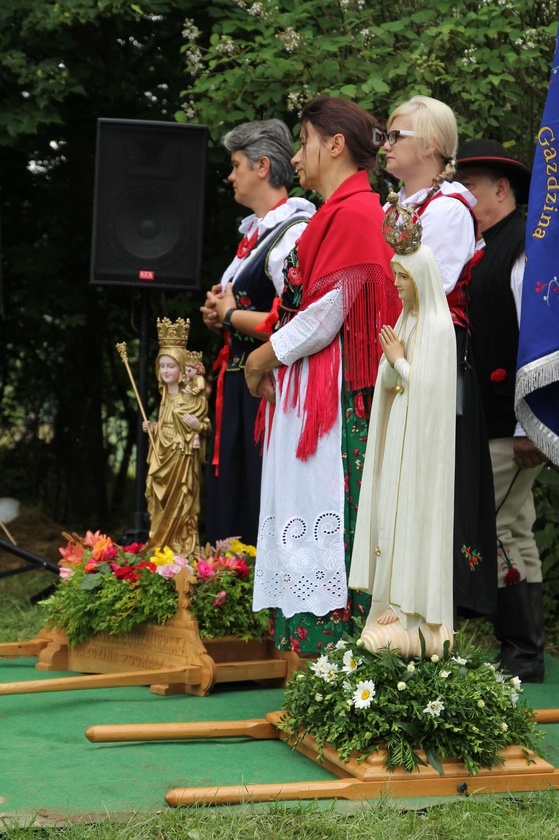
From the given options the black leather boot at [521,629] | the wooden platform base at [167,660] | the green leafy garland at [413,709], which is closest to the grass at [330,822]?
the green leafy garland at [413,709]

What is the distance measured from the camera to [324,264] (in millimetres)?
3750

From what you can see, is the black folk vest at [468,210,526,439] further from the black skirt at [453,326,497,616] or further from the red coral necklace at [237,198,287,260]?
the red coral necklace at [237,198,287,260]

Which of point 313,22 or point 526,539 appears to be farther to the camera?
point 313,22

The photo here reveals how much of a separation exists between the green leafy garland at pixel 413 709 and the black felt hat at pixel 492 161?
203cm

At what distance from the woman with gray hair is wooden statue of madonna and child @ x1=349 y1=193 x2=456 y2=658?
1344 mm

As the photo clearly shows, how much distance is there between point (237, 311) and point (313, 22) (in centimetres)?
219

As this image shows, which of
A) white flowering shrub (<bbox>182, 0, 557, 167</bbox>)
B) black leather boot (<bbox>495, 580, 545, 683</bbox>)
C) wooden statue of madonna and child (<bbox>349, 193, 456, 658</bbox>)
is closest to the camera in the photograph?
wooden statue of madonna and child (<bbox>349, 193, 456, 658</bbox>)

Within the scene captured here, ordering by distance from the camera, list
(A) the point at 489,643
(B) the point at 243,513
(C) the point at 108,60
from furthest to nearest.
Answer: (C) the point at 108,60 → (A) the point at 489,643 → (B) the point at 243,513

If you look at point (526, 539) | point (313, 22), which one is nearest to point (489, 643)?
point (526, 539)

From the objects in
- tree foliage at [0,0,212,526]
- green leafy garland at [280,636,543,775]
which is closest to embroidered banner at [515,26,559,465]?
Result: green leafy garland at [280,636,543,775]

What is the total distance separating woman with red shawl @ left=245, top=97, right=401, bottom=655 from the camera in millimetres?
3729

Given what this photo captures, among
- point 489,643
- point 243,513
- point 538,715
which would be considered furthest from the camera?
point 489,643

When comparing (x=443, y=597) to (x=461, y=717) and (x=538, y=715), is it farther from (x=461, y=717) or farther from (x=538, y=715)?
(x=538, y=715)

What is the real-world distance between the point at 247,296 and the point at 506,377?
106 cm
